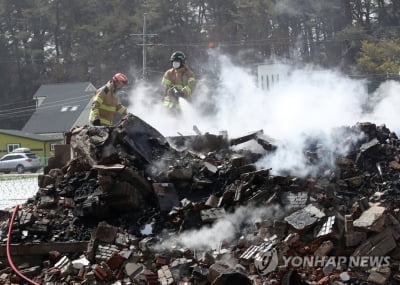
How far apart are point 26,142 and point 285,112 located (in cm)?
3771

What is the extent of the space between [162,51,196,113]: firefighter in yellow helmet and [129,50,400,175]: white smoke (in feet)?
0.62

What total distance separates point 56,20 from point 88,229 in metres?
45.5

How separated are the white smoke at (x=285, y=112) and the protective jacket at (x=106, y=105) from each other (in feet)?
3.68

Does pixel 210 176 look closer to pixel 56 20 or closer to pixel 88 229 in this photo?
pixel 88 229

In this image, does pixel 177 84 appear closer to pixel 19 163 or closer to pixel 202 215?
pixel 202 215

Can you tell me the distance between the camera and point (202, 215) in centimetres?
809

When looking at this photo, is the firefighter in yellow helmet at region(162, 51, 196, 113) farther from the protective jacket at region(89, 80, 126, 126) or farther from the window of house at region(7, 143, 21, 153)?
the window of house at region(7, 143, 21, 153)

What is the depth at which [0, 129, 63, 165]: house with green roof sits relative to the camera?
47.4m

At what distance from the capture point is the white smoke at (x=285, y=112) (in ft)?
32.3

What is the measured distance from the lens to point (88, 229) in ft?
27.9

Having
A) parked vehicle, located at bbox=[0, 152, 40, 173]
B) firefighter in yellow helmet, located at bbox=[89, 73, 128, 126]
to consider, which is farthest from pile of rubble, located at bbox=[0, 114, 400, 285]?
parked vehicle, located at bbox=[0, 152, 40, 173]
